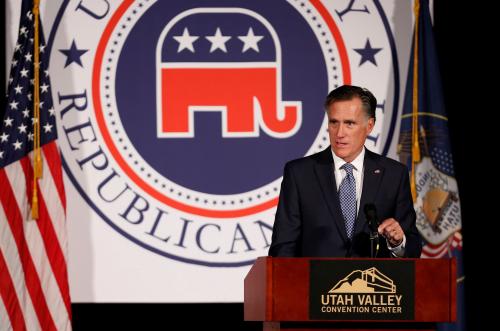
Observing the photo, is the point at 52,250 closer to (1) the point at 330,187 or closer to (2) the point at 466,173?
(1) the point at 330,187

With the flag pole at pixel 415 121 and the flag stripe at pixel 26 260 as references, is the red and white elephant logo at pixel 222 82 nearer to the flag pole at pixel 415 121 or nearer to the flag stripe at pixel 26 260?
the flag pole at pixel 415 121

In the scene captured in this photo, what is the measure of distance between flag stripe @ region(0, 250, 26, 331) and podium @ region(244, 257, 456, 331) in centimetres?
238

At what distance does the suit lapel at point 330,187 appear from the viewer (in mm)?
2846

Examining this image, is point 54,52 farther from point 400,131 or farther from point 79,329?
point 400,131

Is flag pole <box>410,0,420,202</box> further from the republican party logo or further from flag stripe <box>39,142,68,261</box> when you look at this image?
flag stripe <box>39,142,68,261</box>

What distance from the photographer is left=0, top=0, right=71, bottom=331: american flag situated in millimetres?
4398

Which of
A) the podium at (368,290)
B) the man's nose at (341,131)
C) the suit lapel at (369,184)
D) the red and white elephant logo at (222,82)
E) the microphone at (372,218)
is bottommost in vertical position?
the podium at (368,290)

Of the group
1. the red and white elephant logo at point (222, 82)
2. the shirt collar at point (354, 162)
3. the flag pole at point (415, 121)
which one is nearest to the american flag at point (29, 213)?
the red and white elephant logo at point (222, 82)

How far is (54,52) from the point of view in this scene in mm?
4695

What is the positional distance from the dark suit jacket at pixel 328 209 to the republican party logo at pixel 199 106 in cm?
171

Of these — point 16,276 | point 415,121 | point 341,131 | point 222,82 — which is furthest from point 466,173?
Result: point 16,276

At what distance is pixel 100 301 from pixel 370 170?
7.14 feet

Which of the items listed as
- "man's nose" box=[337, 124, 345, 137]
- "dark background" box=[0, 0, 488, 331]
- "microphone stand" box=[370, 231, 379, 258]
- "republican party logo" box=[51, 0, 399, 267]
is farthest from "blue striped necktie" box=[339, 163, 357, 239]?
"dark background" box=[0, 0, 488, 331]

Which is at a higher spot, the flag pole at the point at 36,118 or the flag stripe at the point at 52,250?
the flag pole at the point at 36,118
